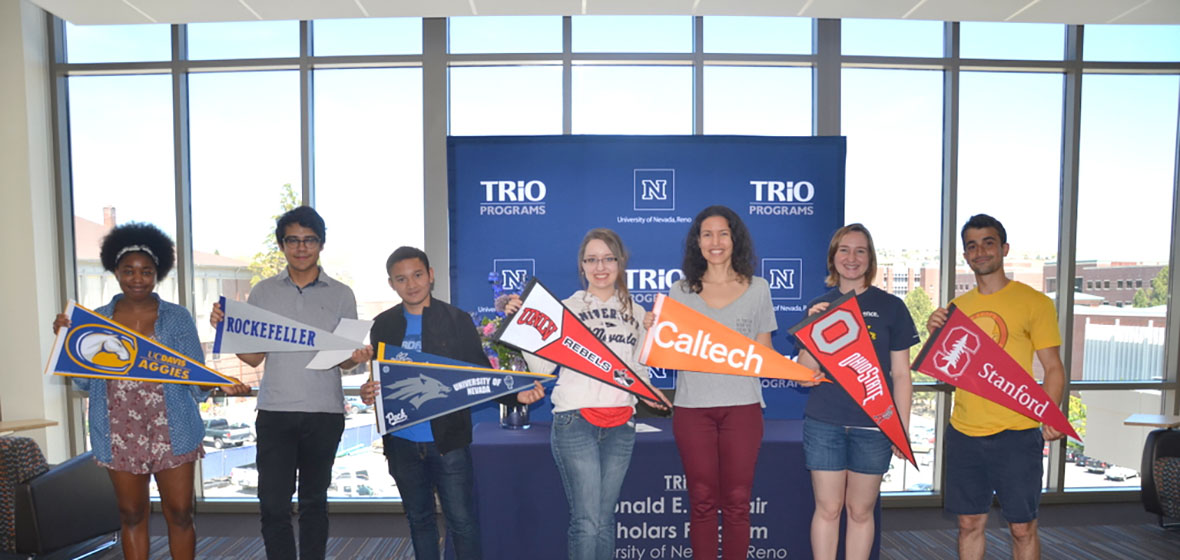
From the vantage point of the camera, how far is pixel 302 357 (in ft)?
7.82

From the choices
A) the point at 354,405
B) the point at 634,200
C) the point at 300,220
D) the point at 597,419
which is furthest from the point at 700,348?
the point at 354,405

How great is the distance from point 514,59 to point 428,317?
8.83 ft

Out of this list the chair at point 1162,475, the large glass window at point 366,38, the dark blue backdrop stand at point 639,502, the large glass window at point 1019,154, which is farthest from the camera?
the large glass window at point 1019,154

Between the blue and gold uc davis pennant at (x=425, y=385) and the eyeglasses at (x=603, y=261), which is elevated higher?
the eyeglasses at (x=603, y=261)

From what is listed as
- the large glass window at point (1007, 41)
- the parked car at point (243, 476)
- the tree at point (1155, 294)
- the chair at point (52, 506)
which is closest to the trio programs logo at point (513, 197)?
the parked car at point (243, 476)

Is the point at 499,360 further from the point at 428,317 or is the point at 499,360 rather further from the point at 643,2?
the point at 643,2

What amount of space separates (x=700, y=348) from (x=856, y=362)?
25.0 inches

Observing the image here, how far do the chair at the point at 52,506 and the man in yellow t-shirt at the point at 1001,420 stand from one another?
477cm

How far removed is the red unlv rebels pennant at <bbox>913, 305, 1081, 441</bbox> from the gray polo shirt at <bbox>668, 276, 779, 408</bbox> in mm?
685

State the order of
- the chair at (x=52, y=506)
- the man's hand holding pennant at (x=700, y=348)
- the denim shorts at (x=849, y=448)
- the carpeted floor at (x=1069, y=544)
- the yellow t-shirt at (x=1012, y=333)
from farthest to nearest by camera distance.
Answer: the carpeted floor at (x=1069, y=544) < the chair at (x=52, y=506) < the yellow t-shirt at (x=1012, y=333) < the denim shorts at (x=849, y=448) < the man's hand holding pennant at (x=700, y=348)

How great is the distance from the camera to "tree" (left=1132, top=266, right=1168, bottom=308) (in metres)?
4.53

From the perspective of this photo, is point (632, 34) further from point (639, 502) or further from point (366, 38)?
point (639, 502)

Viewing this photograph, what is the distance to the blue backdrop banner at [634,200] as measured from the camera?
3.86 m

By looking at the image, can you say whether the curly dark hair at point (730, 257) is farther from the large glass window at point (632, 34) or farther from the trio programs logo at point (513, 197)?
the large glass window at point (632, 34)
